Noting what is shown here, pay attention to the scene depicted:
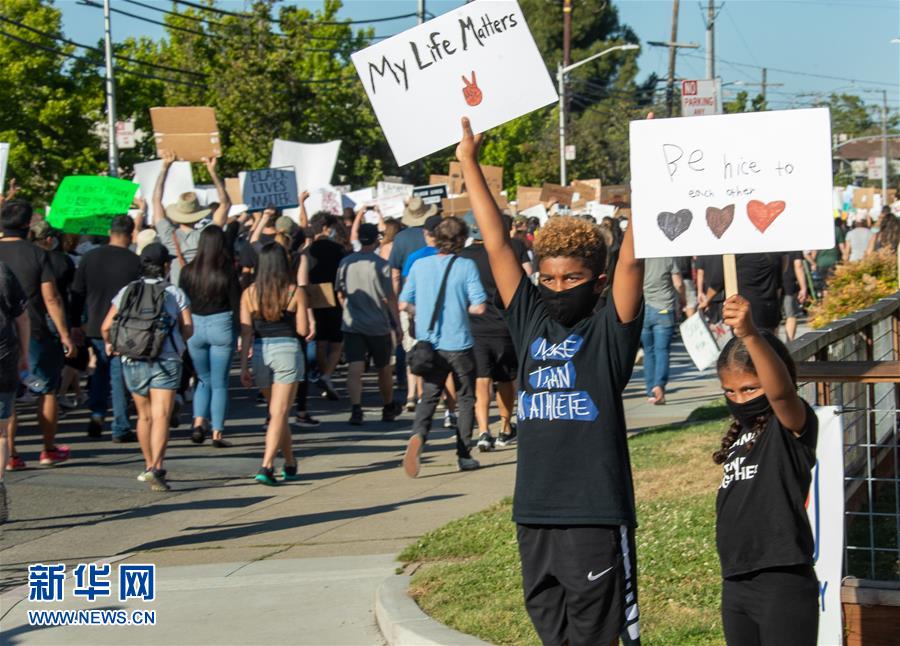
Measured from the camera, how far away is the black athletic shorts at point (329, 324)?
13.9m

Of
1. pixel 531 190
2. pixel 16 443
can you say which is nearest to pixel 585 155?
pixel 531 190

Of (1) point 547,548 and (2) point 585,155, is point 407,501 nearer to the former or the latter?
(1) point 547,548

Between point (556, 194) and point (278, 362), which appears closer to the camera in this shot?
point (278, 362)

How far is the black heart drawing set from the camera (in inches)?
169

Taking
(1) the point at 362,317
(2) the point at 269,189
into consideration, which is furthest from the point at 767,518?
(2) the point at 269,189

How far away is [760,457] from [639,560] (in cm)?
237

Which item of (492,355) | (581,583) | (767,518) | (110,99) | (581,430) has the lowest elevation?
(581,583)

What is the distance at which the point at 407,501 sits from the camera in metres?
9.12

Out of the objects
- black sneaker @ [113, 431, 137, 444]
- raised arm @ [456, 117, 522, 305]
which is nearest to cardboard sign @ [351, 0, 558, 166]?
raised arm @ [456, 117, 522, 305]

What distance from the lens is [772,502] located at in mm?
4031

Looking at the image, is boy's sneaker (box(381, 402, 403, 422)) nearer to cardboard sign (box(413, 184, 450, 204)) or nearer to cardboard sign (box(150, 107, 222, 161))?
cardboard sign (box(150, 107, 222, 161))

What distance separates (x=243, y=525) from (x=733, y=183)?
16.8 feet

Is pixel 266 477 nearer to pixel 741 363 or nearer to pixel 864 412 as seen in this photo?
pixel 864 412

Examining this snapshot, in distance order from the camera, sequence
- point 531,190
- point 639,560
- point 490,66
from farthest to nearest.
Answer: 1. point 531,190
2. point 639,560
3. point 490,66
